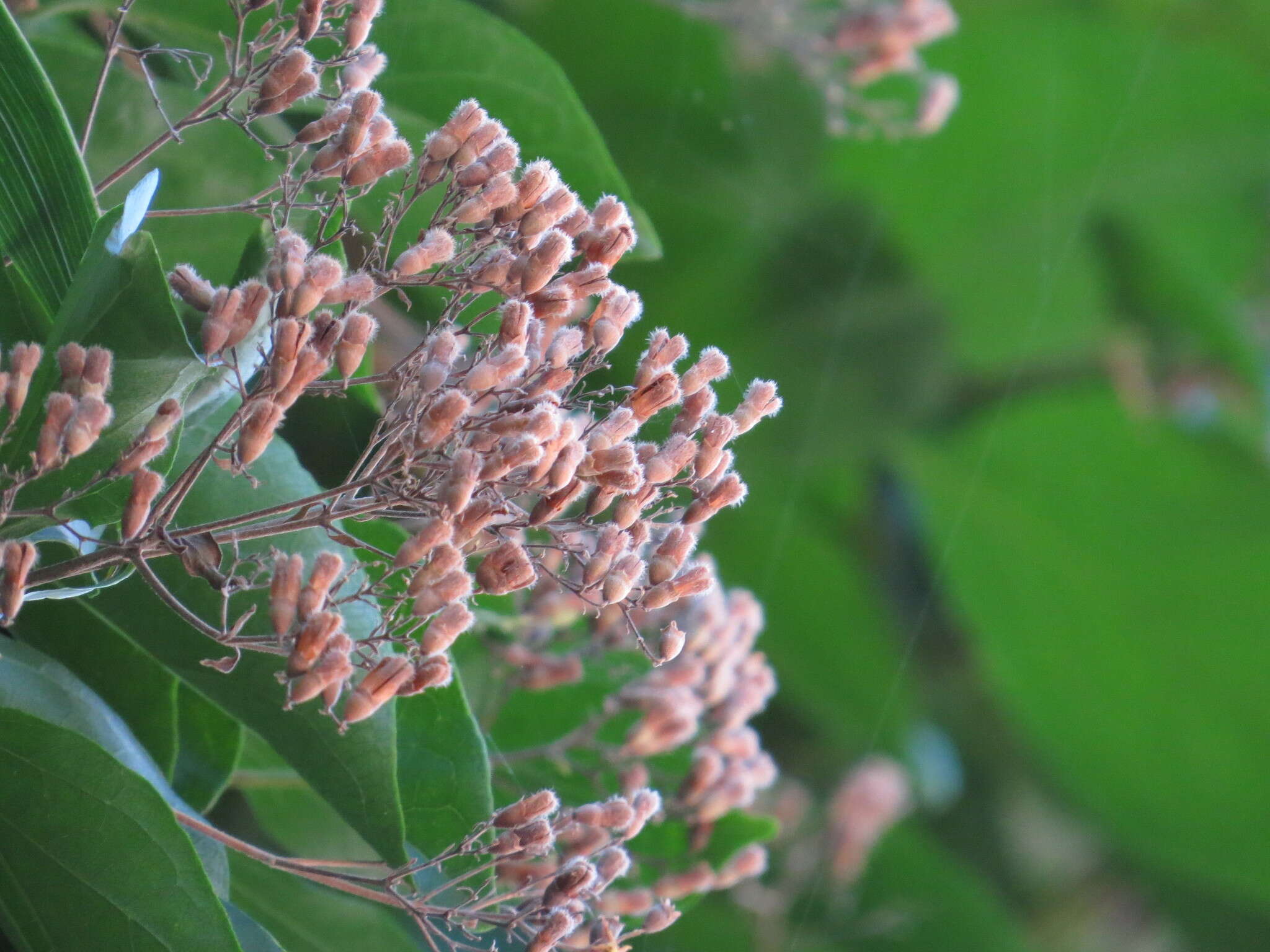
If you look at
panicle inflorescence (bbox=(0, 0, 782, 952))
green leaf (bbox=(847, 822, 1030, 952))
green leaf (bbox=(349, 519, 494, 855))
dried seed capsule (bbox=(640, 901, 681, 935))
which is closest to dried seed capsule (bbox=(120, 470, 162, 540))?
panicle inflorescence (bbox=(0, 0, 782, 952))

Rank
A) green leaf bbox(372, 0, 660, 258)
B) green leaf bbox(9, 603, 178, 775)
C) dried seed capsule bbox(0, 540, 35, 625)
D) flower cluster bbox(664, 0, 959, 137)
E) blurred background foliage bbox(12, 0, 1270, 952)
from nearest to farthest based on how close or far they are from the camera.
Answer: dried seed capsule bbox(0, 540, 35, 625) < green leaf bbox(9, 603, 178, 775) < green leaf bbox(372, 0, 660, 258) < flower cluster bbox(664, 0, 959, 137) < blurred background foliage bbox(12, 0, 1270, 952)

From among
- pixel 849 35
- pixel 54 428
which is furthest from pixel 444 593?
pixel 849 35

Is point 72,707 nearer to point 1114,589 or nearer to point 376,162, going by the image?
point 376,162

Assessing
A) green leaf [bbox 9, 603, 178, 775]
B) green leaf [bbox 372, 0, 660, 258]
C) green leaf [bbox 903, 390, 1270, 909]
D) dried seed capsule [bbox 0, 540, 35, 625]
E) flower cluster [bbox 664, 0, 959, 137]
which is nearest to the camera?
dried seed capsule [bbox 0, 540, 35, 625]

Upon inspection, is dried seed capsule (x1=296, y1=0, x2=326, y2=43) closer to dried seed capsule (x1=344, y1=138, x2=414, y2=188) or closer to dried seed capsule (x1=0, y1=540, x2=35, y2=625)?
dried seed capsule (x1=344, y1=138, x2=414, y2=188)

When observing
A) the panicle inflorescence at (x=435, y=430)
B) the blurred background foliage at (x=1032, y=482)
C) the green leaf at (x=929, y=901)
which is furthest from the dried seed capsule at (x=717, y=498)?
the green leaf at (x=929, y=901)

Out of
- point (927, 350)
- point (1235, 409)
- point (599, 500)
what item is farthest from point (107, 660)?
point (1235, 409)

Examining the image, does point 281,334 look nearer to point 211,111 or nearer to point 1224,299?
point 211,111

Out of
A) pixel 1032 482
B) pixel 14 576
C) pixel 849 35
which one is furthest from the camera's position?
pixel 1032 482
